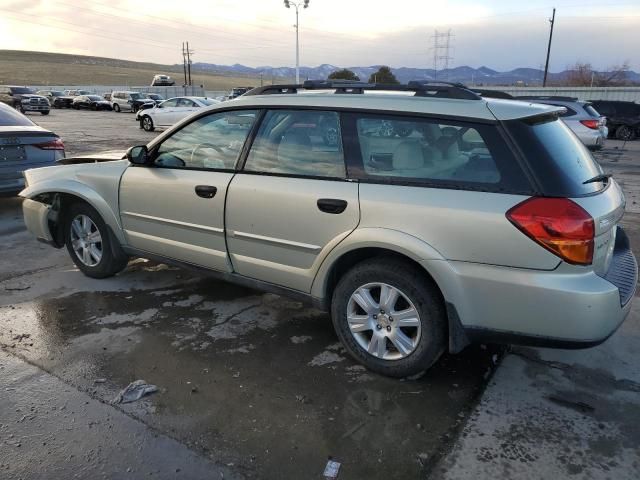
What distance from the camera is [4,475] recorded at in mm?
2432

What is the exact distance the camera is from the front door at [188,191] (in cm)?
383

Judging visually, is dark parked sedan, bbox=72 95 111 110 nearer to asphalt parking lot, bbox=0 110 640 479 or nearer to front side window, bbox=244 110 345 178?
asphalt parking lot, bbox=0 110 640 479

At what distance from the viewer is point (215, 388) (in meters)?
3.15

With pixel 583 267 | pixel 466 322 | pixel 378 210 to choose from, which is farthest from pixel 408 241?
pixel 583 267

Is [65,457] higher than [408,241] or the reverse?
the reverse

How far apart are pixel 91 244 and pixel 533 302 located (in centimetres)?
396

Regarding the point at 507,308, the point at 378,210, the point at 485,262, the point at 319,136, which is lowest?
the point at 507,308

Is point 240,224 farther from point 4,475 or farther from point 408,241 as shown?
point 4,475

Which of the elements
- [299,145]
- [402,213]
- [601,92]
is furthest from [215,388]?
[601,92]

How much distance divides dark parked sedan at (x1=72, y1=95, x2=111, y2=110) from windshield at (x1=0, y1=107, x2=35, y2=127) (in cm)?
3958

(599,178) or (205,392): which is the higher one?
(599,178)

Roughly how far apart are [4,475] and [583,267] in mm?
3032

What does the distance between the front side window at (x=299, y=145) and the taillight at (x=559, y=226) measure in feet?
3.78

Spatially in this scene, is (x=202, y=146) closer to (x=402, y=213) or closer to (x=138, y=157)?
(x=138, y=157)
